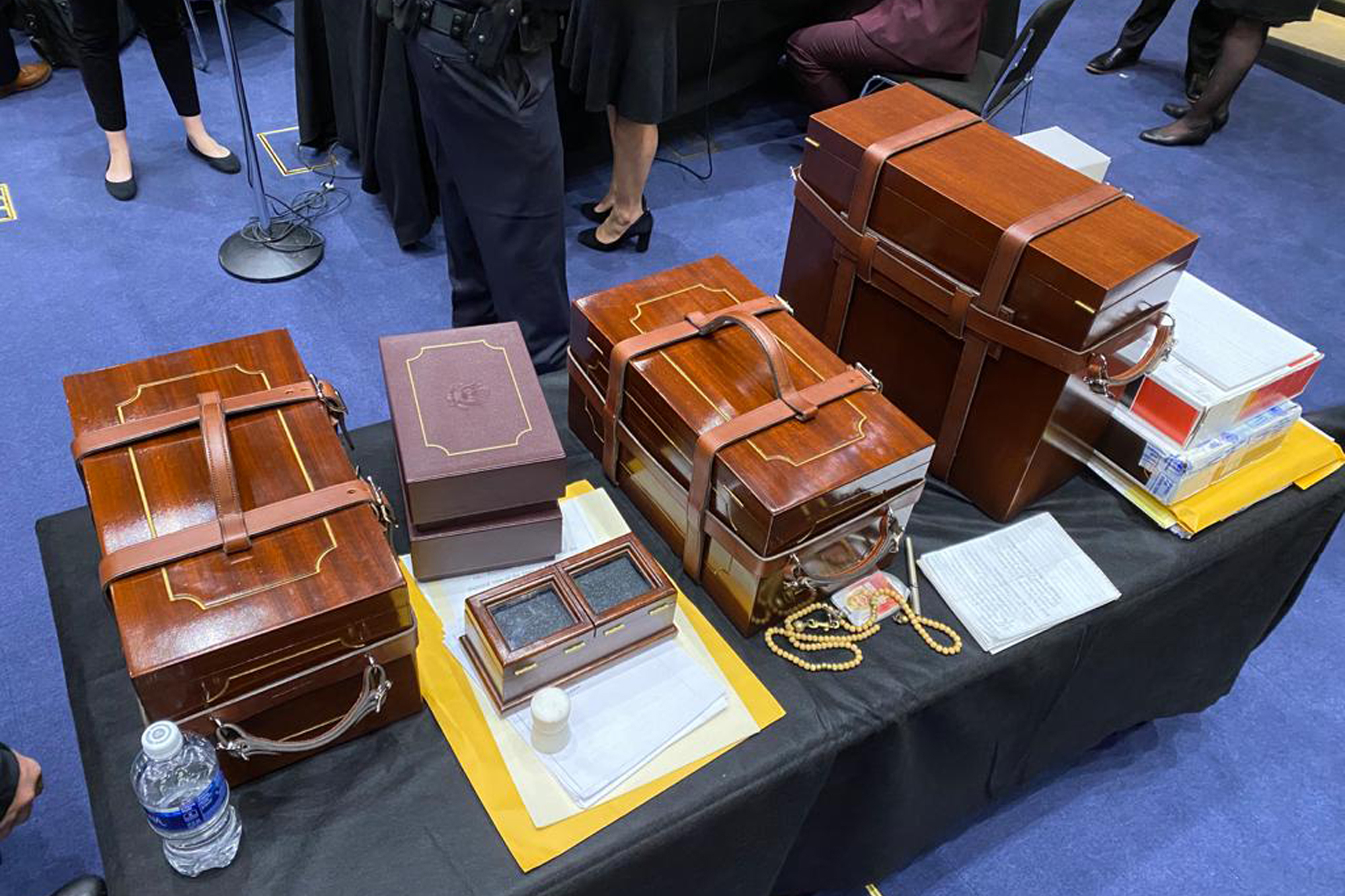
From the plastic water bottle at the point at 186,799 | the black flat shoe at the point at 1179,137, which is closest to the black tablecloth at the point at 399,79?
Result: the black flat shoe at the point at 1179,137

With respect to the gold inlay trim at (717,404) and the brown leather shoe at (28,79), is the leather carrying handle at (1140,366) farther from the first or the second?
the brown leather shoe at (28,79)

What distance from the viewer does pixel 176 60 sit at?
9.40 ft

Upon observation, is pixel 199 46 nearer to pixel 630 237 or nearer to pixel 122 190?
pixel 122 190

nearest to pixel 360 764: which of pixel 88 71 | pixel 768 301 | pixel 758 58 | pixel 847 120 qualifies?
pixel 768 301

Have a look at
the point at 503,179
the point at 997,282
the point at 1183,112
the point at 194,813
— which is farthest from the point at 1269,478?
the point at 1183,112

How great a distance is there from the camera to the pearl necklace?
1.11 metres

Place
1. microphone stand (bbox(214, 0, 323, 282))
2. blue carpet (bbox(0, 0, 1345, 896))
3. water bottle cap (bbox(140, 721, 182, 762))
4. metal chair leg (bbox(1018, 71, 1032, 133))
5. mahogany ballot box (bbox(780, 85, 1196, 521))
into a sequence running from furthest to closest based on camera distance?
metal chair leg (bbox(1018, 71, 1032, 133)) → microphone stand (bbox(214, 0, 323, 282)) → blue carpet (bbox(0, 0, 1345, 896)) → mahogany ballot box (bbox(780, 85, 1196, 521)) → water bottle cap (bbox(140, 721, 182, 762))

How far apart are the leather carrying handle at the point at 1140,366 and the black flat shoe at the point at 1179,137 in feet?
10.1

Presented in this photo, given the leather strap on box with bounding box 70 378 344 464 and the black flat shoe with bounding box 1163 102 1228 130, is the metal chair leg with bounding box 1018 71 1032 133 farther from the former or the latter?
the leather strap on box with bounding box 70 378 344 464

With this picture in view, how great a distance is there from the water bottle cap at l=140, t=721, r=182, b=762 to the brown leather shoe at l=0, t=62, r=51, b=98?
358 centimetres

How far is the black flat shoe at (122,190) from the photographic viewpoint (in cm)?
296

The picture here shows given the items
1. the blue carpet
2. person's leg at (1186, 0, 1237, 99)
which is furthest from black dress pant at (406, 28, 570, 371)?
person's leg at (1186, 0, 1237, 99)

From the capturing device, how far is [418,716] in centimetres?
101

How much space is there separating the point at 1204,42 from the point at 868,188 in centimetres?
366
